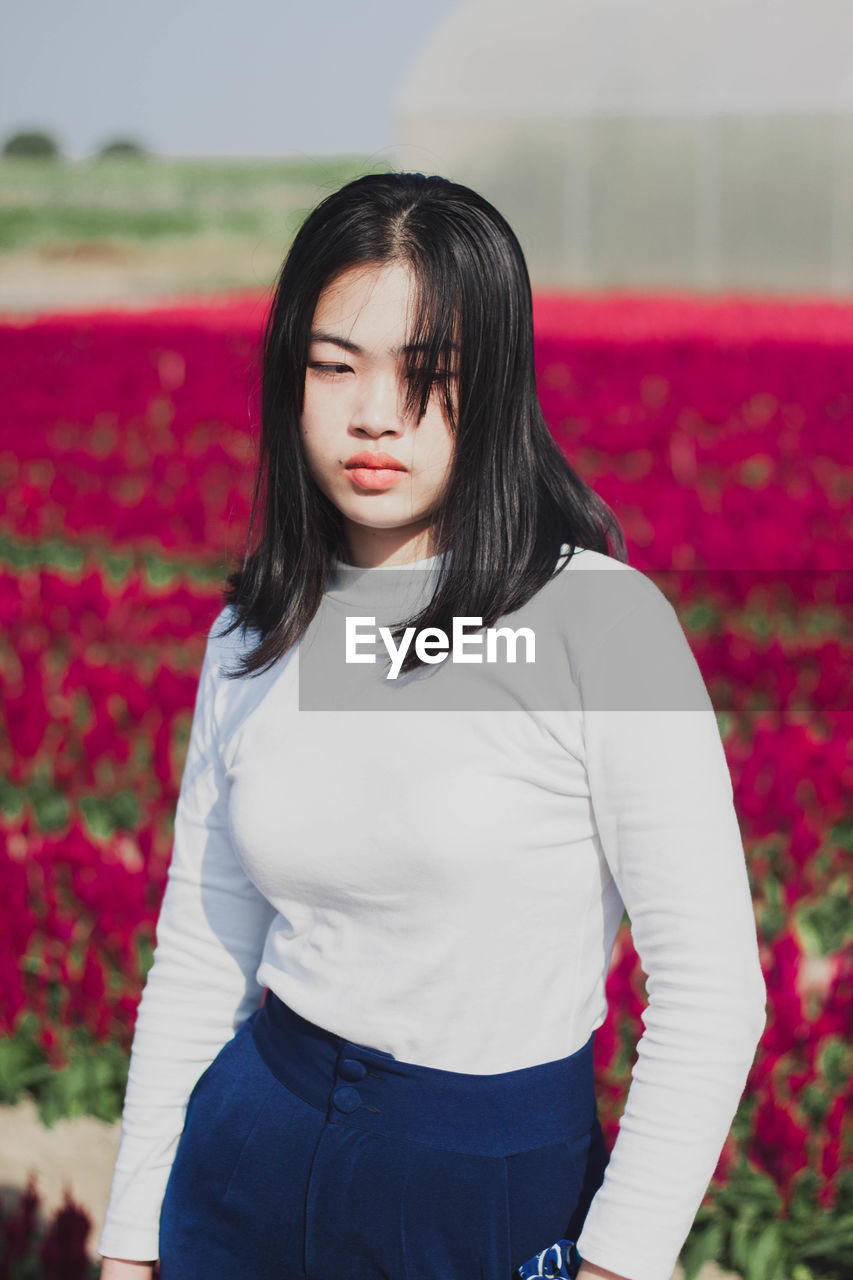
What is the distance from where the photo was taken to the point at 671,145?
25.8 metres

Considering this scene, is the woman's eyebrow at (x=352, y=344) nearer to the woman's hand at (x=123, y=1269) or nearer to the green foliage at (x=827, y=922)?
the woman's hand at (x=123, y=1269)

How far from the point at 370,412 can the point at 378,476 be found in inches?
2.5

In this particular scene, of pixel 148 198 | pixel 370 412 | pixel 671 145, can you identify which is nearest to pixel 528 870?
pixel 370 412

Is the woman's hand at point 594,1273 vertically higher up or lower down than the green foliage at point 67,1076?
higher up

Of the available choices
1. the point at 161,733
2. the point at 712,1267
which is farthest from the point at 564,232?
the point at 712,1267

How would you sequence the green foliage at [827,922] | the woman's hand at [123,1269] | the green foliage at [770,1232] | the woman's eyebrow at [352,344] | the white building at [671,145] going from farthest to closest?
the white building at [671,145]
the green foliage at [827,922]
the green foliage at [770,1232]
the woman's hand at [123,1269]
the woman's eyebrow at [352,344]

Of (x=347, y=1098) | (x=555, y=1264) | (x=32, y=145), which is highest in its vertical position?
(x=32, y=145)

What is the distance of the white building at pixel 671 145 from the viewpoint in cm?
2552

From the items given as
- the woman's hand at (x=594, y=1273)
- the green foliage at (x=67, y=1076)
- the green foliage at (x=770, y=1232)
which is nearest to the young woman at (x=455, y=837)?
the woman's hand at (x=594, y=1273)

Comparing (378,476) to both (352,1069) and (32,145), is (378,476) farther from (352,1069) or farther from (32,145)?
(32,145)

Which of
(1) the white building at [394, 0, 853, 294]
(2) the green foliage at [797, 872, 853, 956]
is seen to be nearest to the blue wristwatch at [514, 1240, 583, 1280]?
(2) the green foliage at [797, 872, 853, 956]

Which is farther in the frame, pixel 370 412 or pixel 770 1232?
pixel 770 1232

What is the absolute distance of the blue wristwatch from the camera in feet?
4.04

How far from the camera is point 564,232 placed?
26625 mm
